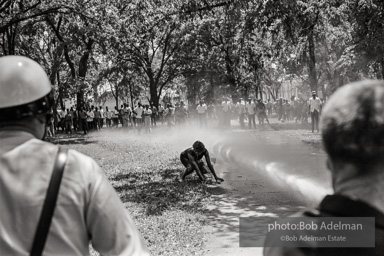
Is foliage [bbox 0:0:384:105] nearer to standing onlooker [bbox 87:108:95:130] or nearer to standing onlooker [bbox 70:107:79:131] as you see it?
standing onlooker [bbox 87:108:95:130]

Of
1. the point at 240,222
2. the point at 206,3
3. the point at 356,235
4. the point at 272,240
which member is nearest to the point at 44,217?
the point at 272,240

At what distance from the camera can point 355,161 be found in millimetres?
1781

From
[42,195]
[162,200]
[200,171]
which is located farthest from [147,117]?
[42,195]

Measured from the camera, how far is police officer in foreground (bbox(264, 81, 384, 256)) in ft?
5.72

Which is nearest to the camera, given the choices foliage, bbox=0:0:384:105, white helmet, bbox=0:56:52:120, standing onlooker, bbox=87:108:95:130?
white helmet, bbox=0:56:52:120

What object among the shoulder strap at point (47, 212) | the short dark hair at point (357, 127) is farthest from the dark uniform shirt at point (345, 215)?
the shoulder strap at point (47, 212)

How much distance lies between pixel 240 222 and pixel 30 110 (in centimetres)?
609

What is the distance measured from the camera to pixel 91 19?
22.0 metres

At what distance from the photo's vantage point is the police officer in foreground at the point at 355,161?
1744 mm

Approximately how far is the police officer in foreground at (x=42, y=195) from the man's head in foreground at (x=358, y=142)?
2.32 ft

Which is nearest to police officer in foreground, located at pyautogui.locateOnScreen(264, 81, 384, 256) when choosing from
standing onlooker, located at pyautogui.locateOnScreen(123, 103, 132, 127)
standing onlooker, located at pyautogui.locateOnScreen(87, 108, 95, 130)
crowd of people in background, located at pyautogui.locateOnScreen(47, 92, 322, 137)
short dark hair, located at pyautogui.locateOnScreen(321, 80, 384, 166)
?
short dark hair, located at pyautogui.locateOnScreen(321, 80, 384, 166)

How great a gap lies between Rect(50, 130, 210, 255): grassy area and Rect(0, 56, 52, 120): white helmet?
4634 mm

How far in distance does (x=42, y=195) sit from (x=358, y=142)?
1007 mm

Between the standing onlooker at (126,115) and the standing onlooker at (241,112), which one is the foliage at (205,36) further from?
the standing onlooker at (126,115)
